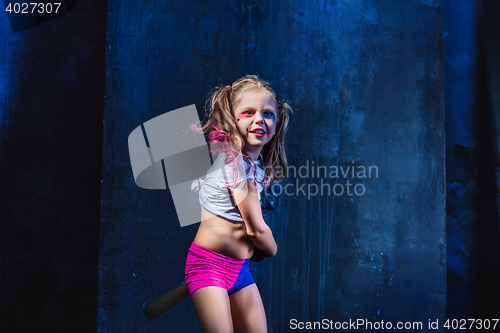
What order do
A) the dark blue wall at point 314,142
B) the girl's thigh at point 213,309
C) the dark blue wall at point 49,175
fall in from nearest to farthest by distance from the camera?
1. the girl's thigh at point 213,309
2. the dark blue wall at point 314,142
3. the dark blue wall at point 49,175

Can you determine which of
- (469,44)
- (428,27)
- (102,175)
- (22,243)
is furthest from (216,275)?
(469,44)

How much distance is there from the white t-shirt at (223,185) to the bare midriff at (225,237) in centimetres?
4

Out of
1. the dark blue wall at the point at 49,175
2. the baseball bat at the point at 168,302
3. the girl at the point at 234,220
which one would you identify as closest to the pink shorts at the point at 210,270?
the girl at the point at 234,220

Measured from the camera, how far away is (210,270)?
1.66 meters

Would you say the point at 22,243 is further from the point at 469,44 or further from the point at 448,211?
the point at 469,44

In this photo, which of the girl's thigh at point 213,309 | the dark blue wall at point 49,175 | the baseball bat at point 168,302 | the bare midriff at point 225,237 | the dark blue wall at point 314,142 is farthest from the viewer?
the dark blue wall at point 49,175

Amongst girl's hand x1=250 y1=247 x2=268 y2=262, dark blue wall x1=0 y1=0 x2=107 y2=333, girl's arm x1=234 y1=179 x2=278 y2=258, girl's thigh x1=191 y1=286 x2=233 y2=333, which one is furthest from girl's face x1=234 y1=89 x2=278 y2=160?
dark blue wall x1=0 y1=0 x2=107 y2=333

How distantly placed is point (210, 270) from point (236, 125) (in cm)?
77

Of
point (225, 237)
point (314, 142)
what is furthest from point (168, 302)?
point (314, 142)

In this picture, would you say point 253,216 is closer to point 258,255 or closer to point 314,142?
point 258,255

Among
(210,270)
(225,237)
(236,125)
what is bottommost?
(210,270)

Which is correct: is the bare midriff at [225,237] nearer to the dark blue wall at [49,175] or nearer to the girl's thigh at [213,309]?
the girl's thigh at [213,309]

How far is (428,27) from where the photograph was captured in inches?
102

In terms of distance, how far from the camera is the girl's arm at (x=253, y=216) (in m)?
1.62
